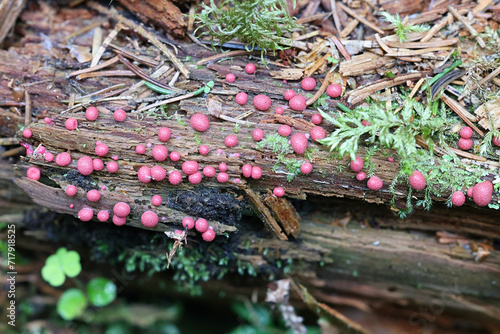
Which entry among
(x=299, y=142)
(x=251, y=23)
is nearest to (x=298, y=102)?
(x=299, y=142)

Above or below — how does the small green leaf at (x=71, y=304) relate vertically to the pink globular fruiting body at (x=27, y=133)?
below

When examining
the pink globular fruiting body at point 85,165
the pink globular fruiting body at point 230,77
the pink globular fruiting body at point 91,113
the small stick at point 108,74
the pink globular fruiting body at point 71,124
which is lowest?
the pink globular fruiting body at point 85,165

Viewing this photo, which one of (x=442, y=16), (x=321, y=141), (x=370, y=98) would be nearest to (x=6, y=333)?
(x=321, y=141)

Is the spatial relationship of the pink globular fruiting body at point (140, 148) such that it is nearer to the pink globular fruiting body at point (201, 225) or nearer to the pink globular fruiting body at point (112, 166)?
the pink globular fruiting body at point (112, 166)

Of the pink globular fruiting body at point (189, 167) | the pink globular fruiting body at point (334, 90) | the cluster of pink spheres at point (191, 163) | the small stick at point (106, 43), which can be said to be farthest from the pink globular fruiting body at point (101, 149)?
the pink globular fruiting body at point (334, 90)

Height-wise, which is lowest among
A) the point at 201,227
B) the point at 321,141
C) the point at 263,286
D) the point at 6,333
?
the point at 6,333

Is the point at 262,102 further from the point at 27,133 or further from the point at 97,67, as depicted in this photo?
the point at 27,133

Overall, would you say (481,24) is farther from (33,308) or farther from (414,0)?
(33,308)
